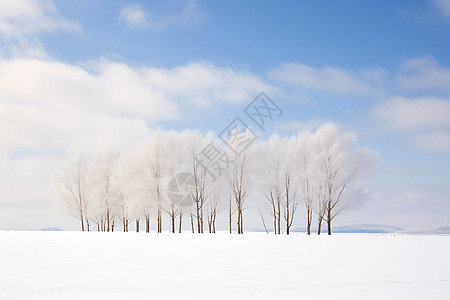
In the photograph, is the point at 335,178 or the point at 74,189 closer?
the point at 335,178

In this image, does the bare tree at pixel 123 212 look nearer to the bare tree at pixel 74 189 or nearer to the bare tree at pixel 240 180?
the bare tree at pixel 74 189

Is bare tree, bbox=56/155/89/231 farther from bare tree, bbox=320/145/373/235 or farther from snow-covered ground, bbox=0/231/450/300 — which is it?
snow-covered ground, bbox=0/231/450/300

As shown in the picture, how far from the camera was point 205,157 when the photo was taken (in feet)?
116

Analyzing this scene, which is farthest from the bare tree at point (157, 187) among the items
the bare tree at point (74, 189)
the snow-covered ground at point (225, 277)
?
the snow-covered ground at point (225, 277)

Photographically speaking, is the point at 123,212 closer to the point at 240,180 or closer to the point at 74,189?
the point at 74,189

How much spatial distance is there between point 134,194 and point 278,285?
105ft

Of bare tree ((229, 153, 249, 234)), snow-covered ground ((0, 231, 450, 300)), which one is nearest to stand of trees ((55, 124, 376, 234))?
bare tree ((229, 153, 249, 234))

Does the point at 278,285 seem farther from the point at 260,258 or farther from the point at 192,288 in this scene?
the point at 260,258

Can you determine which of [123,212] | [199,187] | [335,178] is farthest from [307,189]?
[123,212]

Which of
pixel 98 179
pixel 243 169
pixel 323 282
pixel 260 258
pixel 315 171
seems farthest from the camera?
pixel 98 179

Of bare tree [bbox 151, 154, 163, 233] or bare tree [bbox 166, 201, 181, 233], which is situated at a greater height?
bare tree [bbox 151, 154, 163, 233]

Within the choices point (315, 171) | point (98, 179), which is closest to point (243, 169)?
point (315, 171)

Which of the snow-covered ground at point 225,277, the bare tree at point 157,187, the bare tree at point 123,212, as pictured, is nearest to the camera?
the snow-covered ground at point 225,277

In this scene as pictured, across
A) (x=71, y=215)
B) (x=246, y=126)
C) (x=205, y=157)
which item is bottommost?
(x=71, y=215)
